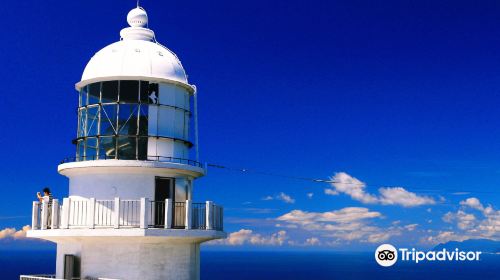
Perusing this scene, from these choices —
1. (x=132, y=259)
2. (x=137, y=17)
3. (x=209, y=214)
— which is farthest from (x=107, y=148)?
(x=137, y=17)

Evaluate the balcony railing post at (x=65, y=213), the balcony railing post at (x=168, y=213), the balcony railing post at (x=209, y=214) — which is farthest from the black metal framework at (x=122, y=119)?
the balcony railing post at (x=209, y=214)

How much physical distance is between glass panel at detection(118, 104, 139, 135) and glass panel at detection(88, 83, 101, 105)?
1067 millimetres

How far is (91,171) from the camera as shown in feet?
71.6

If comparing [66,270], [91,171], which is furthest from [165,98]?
[66,270]

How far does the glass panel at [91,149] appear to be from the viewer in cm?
2203

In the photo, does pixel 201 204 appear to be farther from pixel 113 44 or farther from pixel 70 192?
pixel 113 44

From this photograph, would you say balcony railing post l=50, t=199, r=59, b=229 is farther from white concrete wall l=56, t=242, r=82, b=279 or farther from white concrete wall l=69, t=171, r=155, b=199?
white concrete wall l=56, t=242, r=82, b=279

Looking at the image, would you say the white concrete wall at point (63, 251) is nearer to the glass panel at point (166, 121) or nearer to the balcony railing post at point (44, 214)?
the balcony railing post at point (44, 214)

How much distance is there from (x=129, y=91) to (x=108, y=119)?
118 cm

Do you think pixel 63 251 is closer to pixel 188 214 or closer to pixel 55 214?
pixel 55 214

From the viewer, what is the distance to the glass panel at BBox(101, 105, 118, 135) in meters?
22.0

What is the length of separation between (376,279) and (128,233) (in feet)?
611

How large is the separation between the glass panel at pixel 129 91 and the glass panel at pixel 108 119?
44 cm

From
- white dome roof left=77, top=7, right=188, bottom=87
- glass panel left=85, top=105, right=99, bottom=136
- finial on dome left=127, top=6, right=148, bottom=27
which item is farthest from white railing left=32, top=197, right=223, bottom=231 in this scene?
finial on dome left=127, top=6, right=148, bottom=27
